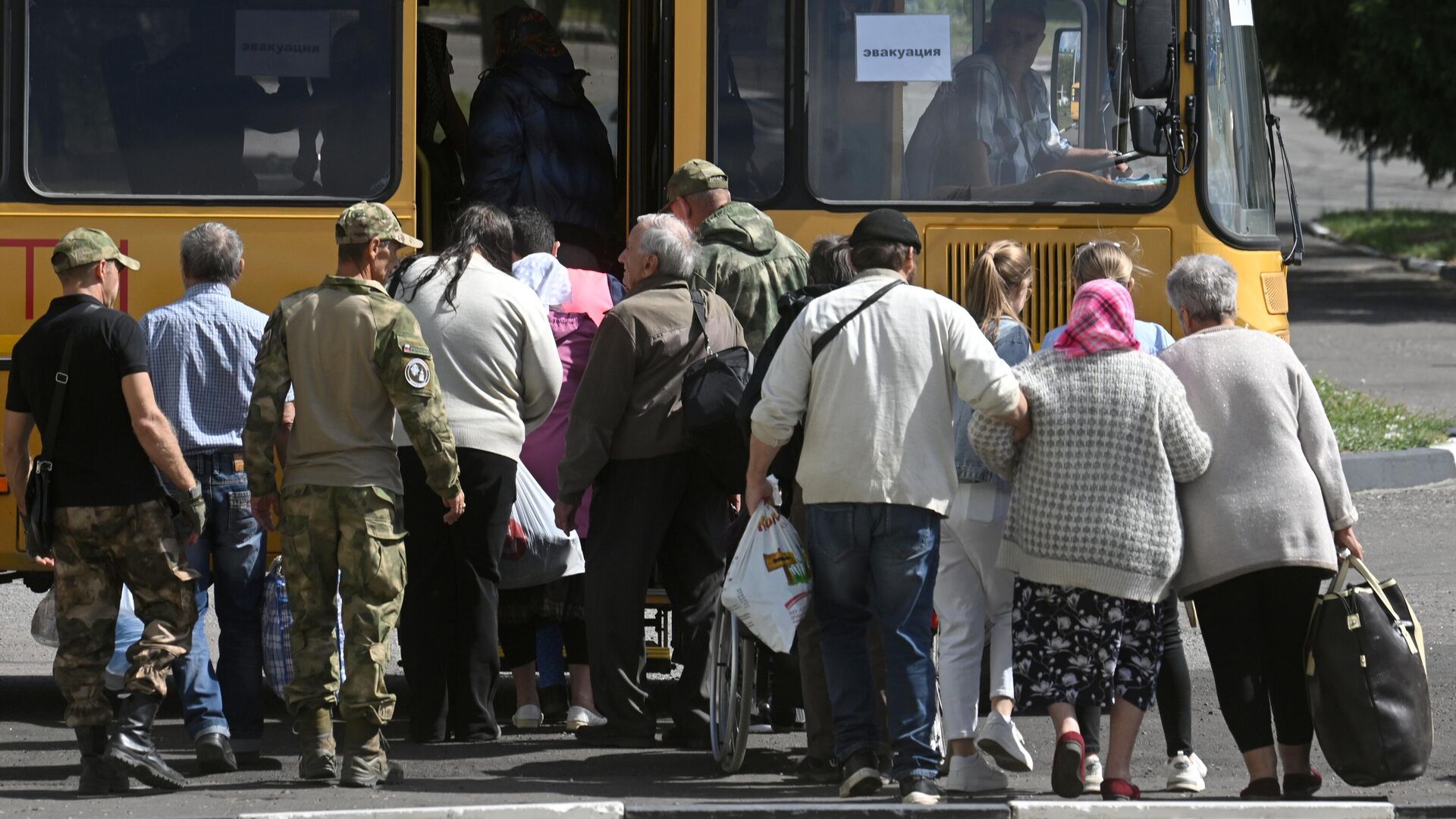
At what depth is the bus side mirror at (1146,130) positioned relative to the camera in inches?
259

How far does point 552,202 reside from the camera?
7.40m

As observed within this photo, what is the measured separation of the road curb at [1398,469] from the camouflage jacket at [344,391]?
7173mm

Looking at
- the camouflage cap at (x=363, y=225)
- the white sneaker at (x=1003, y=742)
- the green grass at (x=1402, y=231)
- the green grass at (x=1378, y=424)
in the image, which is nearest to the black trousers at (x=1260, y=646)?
the white sneaker at (x=1003, y=742)

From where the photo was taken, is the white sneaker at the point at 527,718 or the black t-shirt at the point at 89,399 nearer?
the black t-shirt at the point at 89,399

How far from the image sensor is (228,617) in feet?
20.3

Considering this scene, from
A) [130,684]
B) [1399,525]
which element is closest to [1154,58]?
[130,684]

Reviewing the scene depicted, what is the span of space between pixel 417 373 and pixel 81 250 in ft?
3.41

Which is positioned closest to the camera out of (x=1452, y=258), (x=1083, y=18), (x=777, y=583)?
(x=777, y=583)

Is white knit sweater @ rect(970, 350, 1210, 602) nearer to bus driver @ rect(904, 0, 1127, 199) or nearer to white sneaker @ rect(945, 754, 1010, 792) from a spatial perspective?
white sneaker @ rect(945, 754, 1010, 792)

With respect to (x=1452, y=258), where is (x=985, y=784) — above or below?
below

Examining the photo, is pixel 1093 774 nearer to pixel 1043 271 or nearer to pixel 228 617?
pixel 1043 271

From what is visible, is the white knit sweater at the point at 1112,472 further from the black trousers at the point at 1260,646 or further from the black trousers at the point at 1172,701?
the black trousers at the point at 1172,701

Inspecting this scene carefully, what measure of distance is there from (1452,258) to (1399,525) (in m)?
17.9

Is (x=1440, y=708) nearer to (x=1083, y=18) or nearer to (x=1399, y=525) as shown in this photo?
(x=1083, y=18)
